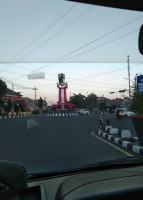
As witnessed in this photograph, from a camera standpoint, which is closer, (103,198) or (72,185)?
(103,198)

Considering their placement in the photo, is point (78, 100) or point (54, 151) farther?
point (78, 100)

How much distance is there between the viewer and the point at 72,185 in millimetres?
1653

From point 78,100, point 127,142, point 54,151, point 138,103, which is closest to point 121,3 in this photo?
point 54,151

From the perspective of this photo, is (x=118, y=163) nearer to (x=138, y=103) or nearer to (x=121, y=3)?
(x=121, y=3)

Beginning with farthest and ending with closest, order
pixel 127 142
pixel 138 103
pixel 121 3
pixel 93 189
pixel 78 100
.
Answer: pixel 78 100
pixel 138 103
pixel 127 142
pixel 121 3
pixel 93 189

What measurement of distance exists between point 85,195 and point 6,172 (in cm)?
55

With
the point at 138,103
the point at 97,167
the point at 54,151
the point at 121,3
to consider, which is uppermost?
the point at 121,3

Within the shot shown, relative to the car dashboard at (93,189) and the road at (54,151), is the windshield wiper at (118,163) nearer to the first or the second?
the road at (54,151)

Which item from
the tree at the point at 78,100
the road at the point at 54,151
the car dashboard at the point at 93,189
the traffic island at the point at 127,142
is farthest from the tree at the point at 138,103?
the tree at the point at 78,100

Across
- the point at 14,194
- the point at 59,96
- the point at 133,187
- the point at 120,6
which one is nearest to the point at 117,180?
the point at 133,187

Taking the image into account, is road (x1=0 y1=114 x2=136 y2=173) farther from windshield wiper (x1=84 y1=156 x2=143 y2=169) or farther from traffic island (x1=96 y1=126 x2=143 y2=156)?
traffic island (x1=96 y1=126 x2=143 y2=156)

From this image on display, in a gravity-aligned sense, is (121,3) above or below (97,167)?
above

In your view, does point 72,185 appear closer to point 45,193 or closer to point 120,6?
point 45,193

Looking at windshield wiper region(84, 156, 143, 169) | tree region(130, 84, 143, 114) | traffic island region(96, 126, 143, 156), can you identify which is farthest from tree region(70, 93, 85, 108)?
windshield wiper region(84, 156, 143, 169)
